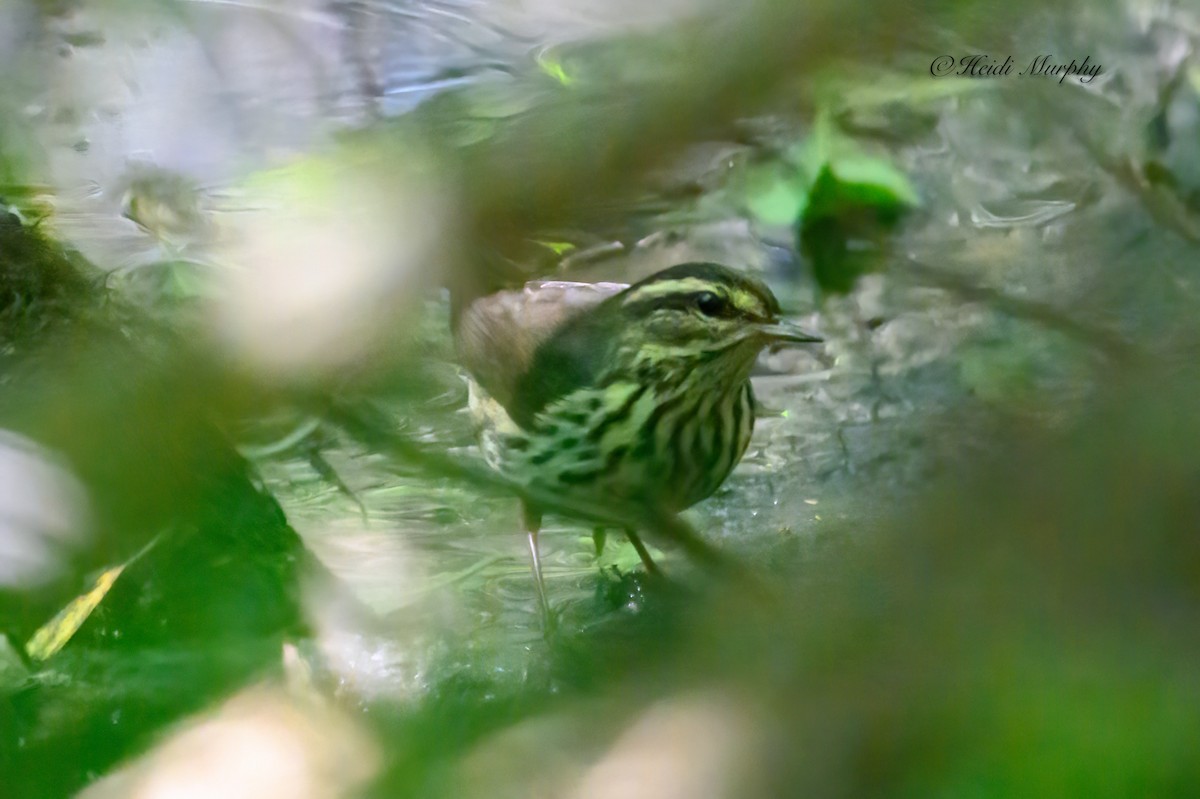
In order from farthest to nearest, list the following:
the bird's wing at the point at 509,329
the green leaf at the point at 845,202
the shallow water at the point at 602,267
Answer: the green leaf at the point at 845,202 < the bird's wing at the point at 509,329 < the shallow water at the point at 602,267

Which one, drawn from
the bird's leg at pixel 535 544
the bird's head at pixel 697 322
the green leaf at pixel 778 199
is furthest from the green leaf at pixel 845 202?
the bird's leg at pixel 535 544

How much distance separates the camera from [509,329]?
33.5 inches

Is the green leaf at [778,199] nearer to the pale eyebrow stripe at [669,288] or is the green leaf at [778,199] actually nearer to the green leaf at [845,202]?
the green leaf at [845,202]

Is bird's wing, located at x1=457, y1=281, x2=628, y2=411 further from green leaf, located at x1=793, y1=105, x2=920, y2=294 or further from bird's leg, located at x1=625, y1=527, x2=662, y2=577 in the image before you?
green leaf, located at x1=793, y1=105, x2=920, y2=294

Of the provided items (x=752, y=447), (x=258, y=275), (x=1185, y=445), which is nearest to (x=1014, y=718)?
(x=1185, y=445)

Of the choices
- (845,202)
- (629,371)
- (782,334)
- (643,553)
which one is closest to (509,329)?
(629,371)

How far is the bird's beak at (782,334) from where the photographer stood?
0.83 meters

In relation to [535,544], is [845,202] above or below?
above

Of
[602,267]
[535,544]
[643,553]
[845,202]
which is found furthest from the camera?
[845,202]

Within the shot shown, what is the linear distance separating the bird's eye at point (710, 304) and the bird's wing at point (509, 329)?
12cm

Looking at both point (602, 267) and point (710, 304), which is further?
point (602, 267)

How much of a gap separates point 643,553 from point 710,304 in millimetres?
383

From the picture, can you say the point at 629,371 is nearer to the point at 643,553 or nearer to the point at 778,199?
the point at 643,553

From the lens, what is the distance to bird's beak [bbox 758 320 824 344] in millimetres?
834
